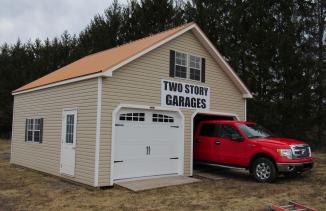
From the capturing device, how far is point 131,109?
41.2 ft

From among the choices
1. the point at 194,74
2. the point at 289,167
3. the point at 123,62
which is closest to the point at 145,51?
the point at 123,62

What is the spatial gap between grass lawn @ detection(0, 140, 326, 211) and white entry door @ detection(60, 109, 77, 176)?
52 centimetres

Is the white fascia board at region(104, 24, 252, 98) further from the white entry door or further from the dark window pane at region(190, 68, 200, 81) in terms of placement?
the white entry door

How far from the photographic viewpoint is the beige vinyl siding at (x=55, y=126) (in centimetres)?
1179

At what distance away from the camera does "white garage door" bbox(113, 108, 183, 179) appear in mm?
12242

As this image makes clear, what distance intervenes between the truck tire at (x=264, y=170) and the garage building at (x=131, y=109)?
264cm

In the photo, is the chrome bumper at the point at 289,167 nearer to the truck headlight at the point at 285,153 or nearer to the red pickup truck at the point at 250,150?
the red pickup truck at the point at 250,150

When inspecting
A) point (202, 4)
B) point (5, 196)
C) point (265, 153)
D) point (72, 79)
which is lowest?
point (5, 196)

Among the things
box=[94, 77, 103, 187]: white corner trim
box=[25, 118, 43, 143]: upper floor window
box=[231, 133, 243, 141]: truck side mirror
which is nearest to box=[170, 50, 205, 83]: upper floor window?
box=[231, 133, 243, 141]: truck side mirror

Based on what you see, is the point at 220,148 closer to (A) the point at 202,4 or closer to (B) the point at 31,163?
(B) the point at 31,163

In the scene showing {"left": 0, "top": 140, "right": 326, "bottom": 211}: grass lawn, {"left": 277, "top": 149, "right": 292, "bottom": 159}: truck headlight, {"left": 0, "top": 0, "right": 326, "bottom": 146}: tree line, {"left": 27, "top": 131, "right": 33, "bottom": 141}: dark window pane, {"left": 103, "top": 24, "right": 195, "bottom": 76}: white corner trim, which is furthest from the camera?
{"left": 0, "top": 0, "right": 326, "bottom": 146}: tree line

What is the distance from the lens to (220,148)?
46.0 ft

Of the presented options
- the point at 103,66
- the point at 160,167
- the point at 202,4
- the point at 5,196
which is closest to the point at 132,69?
the point at 103,66

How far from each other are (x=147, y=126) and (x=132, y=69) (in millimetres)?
2099
